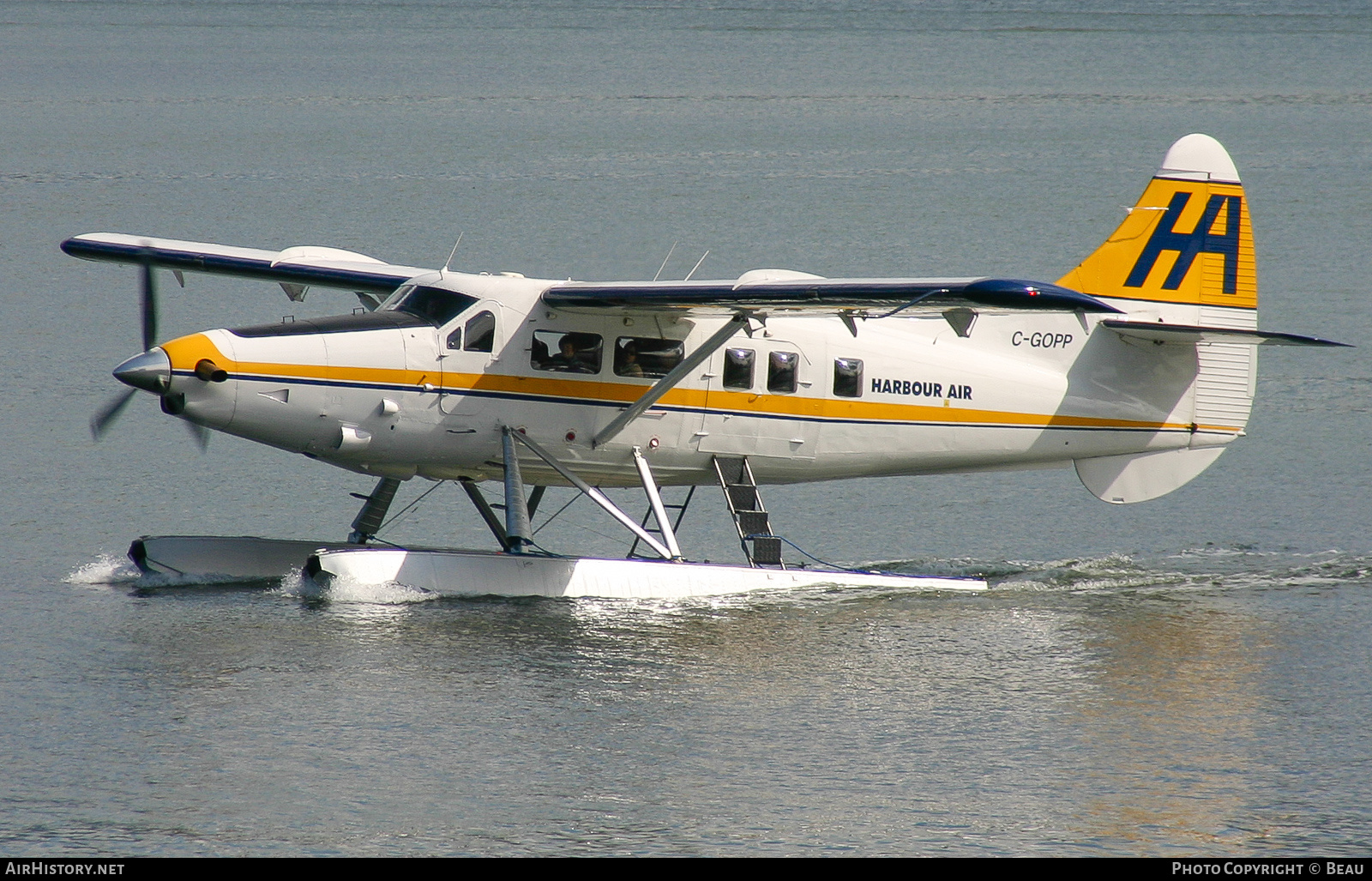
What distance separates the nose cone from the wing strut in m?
3.45

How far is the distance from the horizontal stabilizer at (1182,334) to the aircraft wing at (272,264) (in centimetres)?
637

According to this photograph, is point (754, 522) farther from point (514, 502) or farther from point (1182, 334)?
point (1182, 334)

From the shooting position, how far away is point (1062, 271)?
28656mm

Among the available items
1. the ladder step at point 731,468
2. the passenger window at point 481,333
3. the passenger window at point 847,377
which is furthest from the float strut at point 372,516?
the passenger window at point 847,377

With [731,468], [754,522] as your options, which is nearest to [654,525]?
[731,468]

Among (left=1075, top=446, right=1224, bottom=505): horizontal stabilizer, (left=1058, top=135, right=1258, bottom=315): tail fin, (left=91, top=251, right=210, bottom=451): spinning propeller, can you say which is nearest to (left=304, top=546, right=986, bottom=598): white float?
(left=91, top=251, right=210, bottom=451): spinning propeller

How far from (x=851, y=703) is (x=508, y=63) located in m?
51.2

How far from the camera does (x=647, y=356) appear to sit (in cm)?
1377

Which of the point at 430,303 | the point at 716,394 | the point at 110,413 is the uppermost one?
the point at 430,303

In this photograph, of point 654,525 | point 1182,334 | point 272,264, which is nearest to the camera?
point 1182,334

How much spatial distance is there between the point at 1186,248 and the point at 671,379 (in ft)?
17.1

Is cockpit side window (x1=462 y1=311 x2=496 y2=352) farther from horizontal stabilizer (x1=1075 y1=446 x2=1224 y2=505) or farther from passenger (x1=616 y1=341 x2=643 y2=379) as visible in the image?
horizontal stabilizer (x1=1075 y1=446 x2=1224 y2=505)

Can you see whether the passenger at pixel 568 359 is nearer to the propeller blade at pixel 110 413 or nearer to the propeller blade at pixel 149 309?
the propeller blade at pixel 149 309

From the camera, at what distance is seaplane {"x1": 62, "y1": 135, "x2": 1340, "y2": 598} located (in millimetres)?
12781
